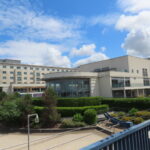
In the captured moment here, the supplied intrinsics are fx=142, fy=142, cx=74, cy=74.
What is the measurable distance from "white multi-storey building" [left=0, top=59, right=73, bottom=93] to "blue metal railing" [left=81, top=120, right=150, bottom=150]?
57372 mm

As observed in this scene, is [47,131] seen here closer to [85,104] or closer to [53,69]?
[85,104]

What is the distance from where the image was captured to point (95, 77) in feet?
99.6

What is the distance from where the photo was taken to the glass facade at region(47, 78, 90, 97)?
2802 centimetres

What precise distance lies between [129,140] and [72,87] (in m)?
24.4

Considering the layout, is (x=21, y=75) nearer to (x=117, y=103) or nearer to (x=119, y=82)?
(x=119, y=82)

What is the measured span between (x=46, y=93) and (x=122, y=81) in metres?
20.3

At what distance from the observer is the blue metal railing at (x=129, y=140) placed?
9.70 ft

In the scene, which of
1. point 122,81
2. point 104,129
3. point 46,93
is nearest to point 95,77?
point 122,81

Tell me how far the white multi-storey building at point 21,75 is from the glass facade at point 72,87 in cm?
3378

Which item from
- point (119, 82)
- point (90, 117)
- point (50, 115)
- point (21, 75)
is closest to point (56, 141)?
point (50, 115)

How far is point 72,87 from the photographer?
2797 centimetres

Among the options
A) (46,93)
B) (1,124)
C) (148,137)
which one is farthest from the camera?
(1,124)

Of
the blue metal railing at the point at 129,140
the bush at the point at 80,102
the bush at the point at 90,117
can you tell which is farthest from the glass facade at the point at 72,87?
the blue metal railing at the point at 129,140

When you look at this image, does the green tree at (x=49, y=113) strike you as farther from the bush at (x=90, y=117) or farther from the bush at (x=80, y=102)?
the bush at (x=80, y=102)
